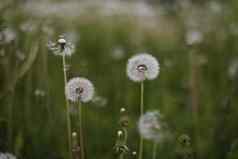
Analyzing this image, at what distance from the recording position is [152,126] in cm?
158

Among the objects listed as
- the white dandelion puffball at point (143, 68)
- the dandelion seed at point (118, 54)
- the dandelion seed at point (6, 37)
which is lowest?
the white dandelion puffball at point (143, 68)

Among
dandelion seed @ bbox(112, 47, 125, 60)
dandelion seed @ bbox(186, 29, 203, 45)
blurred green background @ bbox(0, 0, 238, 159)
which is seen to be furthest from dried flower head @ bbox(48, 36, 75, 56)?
dandelion seed @ bbox(112, 47, 125, 60)

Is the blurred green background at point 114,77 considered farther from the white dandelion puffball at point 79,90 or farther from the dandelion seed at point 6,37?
the white dandelion puffball at point 79,90

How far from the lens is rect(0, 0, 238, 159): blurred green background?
6.05 ft

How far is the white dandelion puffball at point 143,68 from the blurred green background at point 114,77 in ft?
0.64

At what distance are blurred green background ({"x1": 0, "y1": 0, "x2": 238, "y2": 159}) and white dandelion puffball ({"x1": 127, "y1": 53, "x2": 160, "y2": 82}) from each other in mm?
195

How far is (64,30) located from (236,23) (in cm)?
142

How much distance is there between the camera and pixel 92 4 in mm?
5332

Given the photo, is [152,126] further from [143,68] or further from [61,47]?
[61,47]

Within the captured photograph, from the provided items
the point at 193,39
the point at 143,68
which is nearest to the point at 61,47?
the point at 143,68

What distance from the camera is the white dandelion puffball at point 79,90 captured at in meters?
1.36

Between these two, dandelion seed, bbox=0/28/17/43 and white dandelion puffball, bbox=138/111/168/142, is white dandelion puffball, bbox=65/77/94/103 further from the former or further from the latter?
dandelion seed, bbox=0/28/17/43

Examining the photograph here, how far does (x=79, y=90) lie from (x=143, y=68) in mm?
187

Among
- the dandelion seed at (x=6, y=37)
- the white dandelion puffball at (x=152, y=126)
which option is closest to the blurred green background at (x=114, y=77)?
the dandelion seed at (x=6, y=37)
